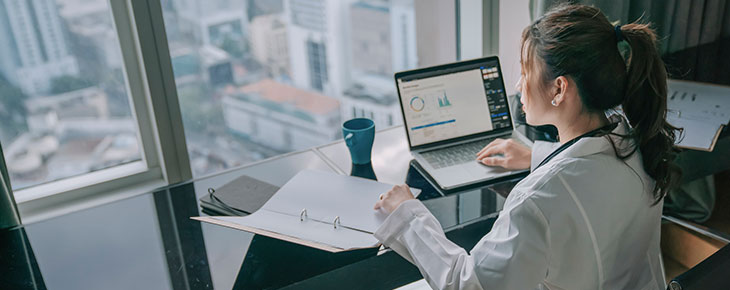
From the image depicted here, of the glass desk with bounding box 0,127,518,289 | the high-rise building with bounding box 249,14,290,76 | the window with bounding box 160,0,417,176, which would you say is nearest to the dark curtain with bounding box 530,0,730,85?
the window with bounding box 160,0,417,176

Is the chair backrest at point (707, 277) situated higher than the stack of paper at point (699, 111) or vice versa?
the chair backrest at point (707, 277)

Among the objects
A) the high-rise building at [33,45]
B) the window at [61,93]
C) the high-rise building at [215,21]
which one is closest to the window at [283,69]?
the high-rise building at [215,21]

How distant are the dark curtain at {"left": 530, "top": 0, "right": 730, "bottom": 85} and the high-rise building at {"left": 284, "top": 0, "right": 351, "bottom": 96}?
44.1 inches

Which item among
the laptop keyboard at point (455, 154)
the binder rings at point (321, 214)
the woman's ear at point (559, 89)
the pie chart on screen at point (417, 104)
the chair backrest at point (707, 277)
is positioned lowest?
the laptop keyboard at point (455, 154)

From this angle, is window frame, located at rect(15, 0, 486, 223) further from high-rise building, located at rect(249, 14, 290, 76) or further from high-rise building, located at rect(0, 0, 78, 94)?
high-rise building, located at rect(249, 14, 290, 76)

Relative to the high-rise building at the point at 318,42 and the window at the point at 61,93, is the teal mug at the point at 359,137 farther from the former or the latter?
the high-rise building at the point at 318,42

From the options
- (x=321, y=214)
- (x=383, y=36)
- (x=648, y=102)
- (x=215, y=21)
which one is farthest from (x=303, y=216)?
(x=383, y=36)

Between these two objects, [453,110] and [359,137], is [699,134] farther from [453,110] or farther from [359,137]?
[359,137]

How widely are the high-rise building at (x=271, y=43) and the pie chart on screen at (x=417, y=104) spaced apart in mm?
883

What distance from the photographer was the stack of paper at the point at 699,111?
5.50ft

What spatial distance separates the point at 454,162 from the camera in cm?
158

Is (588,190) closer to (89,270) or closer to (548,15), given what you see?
(548,15)

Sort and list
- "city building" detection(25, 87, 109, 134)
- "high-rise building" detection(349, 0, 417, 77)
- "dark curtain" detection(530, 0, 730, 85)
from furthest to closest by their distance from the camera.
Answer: "high-rise building" detection(349, 0, 417, 77) → "dark curtain" detection(530, 0, 730, 85) → "city building" detection(25, 87, 109, 134)

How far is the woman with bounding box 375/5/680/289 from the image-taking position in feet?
3.07
